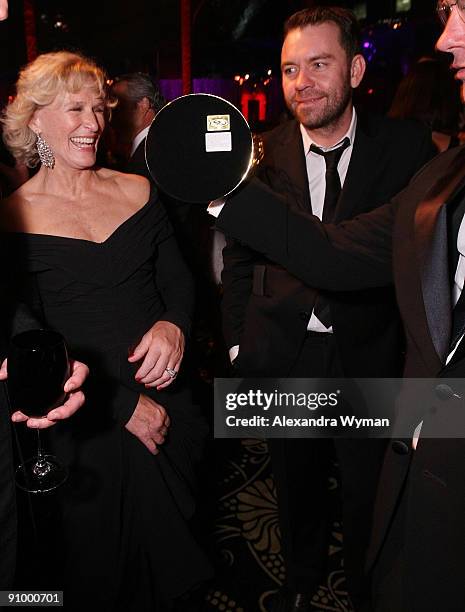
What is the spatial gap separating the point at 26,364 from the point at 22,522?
3.21ft

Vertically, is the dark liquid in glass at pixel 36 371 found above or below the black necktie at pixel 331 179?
Answer: below

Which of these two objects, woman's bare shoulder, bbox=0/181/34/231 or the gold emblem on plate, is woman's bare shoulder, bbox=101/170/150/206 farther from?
the gold emblem on plate

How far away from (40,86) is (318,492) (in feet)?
5.87

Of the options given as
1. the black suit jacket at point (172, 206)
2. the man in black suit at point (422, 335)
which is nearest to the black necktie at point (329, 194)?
the man in black suit at point (422, 335)

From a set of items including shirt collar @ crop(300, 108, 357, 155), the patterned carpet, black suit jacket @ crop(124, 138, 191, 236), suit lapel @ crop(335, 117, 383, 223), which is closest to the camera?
suit lapel @ crop(335, 117, 383, 223)

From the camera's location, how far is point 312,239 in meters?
1.33

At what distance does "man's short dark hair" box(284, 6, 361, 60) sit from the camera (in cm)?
183

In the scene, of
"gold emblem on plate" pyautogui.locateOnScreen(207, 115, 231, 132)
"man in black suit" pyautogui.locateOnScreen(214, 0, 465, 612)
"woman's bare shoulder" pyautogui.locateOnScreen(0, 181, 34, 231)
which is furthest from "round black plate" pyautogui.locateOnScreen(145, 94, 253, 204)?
"woman's bare shoulder" pyautogui.locateOnScreen(0, 181, 34, 231)

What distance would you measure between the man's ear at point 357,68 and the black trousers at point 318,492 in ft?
3.20

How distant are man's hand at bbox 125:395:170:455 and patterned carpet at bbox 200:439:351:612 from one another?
73 cm

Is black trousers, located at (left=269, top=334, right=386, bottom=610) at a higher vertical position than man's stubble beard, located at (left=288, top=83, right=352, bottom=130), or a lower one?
lower

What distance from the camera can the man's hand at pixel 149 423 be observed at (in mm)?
1692

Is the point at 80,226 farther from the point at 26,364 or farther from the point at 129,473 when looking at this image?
the point at 129,473

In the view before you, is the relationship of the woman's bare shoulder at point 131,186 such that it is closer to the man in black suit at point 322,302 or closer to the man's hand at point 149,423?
the man in black suit at point 322,302
